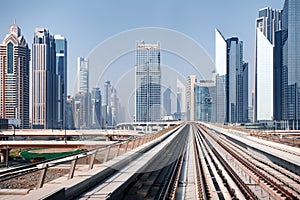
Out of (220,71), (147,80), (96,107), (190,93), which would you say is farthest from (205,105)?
(96,107)

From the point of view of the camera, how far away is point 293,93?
88.4 m

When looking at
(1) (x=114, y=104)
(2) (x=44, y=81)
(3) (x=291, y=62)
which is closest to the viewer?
(1) (x=114, y=104)

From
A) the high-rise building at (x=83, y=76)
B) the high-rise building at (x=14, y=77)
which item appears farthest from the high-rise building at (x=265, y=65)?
the high-rise building at (x=83, y=76)

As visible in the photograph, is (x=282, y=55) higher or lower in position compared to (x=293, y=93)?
higher

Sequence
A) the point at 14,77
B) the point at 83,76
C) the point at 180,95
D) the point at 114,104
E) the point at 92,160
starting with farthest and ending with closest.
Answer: the point at 14,77 < the point at 180,95 < the point at 114,104 < the point at 83,76 < the point at 92,160

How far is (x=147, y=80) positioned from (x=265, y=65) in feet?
294

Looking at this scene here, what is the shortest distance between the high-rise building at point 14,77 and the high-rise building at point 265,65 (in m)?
58.8

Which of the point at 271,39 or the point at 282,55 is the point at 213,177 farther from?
the point at 271,39

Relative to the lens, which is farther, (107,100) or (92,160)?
(107,100)

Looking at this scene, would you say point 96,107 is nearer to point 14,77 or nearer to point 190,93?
point 190,93

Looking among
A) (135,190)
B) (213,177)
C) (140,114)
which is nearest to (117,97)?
(213,177)

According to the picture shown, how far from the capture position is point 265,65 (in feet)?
328

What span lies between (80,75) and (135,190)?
14.2ft

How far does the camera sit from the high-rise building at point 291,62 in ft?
285
